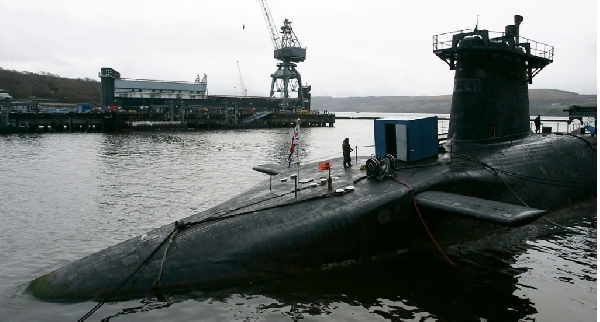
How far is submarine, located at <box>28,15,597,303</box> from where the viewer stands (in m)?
12.1

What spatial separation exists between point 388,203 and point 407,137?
505cm

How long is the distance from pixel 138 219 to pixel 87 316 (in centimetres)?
1136

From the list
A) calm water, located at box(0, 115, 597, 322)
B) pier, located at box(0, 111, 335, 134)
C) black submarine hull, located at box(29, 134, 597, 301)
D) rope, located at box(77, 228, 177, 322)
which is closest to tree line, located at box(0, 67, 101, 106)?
pier, located at box(0, 111, 335, 134)

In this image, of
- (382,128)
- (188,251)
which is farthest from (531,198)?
(188,251)

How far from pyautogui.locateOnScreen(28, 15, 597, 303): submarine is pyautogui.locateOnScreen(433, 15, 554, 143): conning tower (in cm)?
5

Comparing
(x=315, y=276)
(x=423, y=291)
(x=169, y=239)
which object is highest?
(x=169, y=239)

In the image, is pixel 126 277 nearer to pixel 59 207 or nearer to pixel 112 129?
pixel 59 207

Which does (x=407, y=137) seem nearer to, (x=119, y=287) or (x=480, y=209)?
(x=480, y=209)

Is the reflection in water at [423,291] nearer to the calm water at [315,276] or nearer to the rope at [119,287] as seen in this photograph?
the calm water at [315,276]

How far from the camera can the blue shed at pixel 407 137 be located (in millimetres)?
18922

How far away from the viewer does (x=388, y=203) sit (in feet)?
48.1

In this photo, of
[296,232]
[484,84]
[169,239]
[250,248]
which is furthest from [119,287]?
[484,84]

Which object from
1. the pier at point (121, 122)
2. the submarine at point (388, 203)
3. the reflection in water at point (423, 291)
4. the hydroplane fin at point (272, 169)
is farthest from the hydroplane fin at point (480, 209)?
the pier at point (121, 122)

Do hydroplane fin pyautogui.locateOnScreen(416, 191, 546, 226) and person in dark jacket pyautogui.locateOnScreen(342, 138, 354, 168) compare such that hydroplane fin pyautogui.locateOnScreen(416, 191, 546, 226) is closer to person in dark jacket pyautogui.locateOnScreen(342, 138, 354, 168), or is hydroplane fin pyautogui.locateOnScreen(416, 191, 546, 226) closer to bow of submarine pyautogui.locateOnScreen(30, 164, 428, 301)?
bow of submarine pyautogui.locateOnScreen(30, 164, 428, 301)
